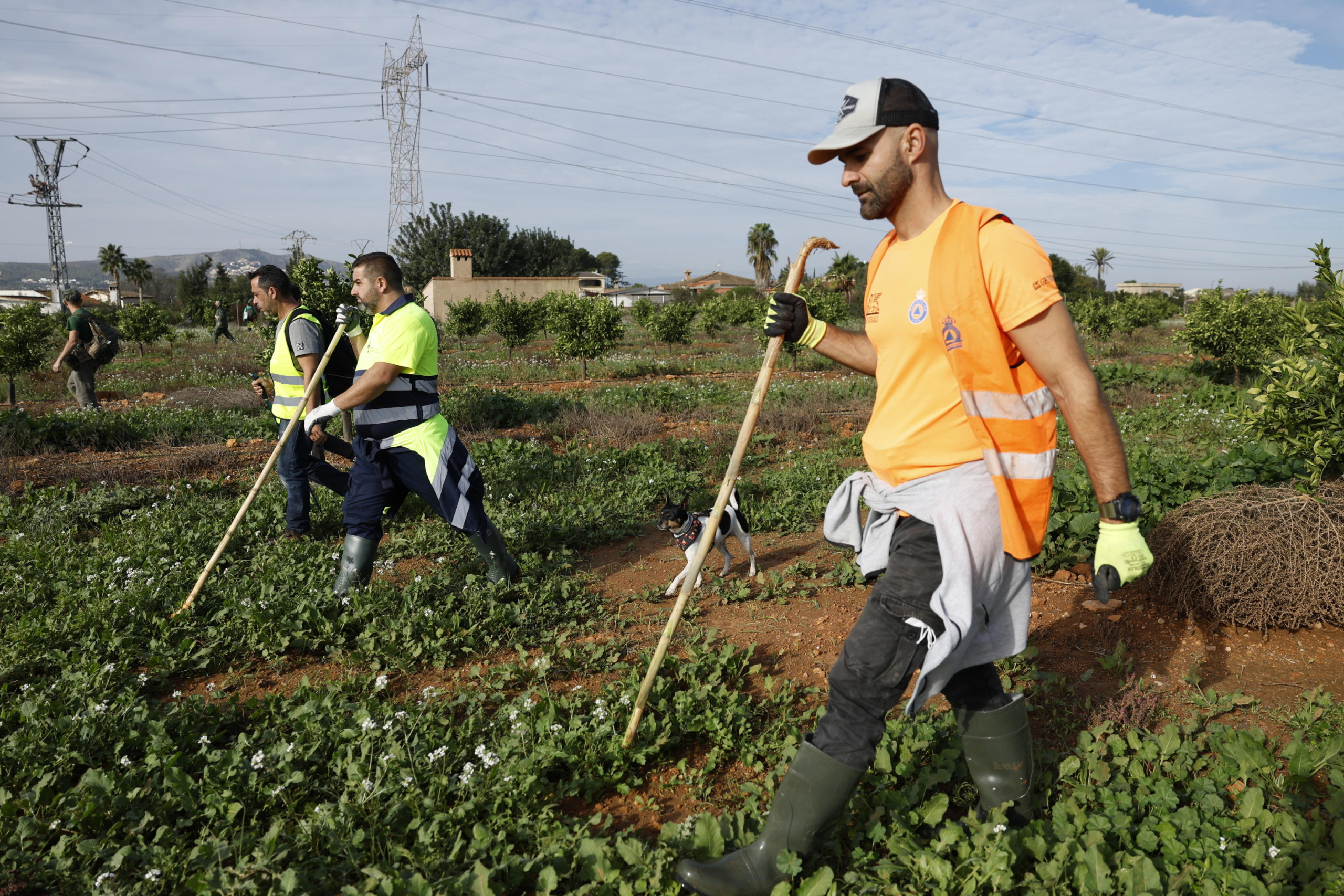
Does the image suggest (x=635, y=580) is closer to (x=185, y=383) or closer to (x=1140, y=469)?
(x=1140, y=469)

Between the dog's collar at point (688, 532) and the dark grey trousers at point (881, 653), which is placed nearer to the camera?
the dark grey trousers at point (881, 653)

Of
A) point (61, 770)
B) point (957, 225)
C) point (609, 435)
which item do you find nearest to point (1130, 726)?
point (957, 225)

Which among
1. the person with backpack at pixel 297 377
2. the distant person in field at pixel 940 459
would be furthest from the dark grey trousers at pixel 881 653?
the person with backpack at pixel 297 377

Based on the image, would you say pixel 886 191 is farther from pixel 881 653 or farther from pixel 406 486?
pixel 406 486

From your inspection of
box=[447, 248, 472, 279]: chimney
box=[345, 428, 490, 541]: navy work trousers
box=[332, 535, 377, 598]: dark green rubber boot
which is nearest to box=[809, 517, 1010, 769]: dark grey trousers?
box=[345, 428, 490, 541]: navy work trousers

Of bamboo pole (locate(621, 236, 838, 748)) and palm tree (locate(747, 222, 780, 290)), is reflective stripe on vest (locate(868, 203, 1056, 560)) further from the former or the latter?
palm tree (locate(747, 222, 780, 290))

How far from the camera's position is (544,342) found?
29859 millimetres

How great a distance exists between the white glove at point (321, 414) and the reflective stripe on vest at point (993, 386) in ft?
10.7

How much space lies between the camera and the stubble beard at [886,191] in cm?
211

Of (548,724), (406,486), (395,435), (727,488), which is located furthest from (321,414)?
(727,488)

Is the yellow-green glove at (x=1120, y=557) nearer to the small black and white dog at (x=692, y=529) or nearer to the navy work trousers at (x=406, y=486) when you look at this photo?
the small black and white dog at (x=692, y=529)

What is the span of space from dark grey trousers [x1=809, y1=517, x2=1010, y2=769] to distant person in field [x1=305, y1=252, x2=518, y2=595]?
266 cm

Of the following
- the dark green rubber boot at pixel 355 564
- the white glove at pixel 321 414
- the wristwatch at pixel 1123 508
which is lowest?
the dark green rubber boot at pixel 355 564

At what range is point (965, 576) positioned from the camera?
1.99 m
